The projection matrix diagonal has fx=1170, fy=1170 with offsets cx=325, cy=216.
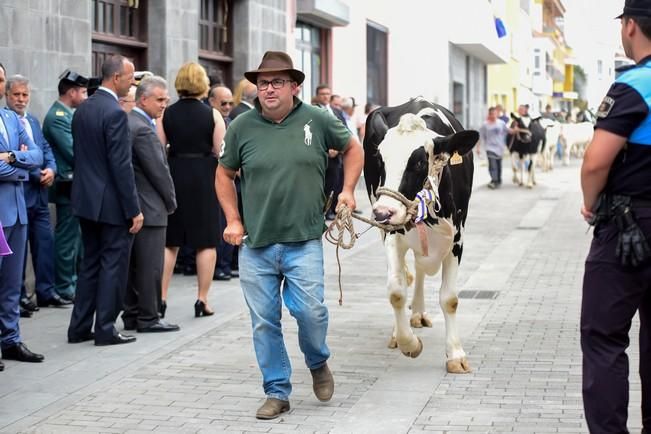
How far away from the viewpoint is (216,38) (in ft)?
57.1

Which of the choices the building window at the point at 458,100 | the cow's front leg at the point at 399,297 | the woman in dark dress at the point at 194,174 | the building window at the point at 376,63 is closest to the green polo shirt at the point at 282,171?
the cow's front leg at the point at 399,297

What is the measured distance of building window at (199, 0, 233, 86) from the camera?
16.8 m

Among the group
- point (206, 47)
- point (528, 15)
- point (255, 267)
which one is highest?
point (528, 15)

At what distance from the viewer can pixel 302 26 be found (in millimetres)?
24062

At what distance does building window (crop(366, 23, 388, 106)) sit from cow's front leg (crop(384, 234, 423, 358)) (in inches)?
899

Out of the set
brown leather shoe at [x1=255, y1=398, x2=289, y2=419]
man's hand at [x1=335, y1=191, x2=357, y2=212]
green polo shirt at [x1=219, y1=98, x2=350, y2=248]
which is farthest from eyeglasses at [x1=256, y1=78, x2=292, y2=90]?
brown leather shoe at [x1=255, y1=398, x2=289, y2=419]

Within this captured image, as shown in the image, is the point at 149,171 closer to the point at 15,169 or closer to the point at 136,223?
the point at 136,223

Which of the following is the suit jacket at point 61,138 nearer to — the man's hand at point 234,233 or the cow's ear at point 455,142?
the man's hand at point 234,233

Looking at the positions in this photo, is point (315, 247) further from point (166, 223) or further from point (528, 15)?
point (528, 15)

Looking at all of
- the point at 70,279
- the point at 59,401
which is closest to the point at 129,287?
the point at 70,279

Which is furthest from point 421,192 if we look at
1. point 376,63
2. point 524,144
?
point 376,63

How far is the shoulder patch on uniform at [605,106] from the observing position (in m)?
4.92

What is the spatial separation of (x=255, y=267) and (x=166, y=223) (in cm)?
284

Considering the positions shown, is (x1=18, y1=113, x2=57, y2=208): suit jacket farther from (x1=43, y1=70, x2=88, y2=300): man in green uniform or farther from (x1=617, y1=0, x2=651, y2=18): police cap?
(x1=617, y1=0, x2=651, y2=18): police cap
